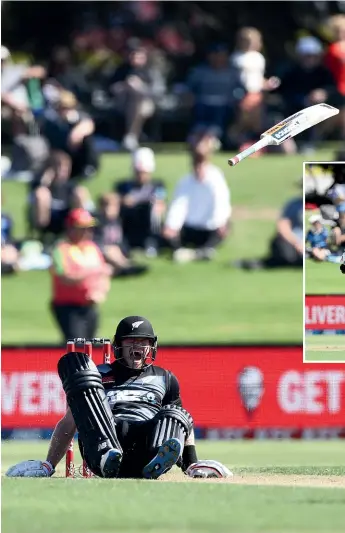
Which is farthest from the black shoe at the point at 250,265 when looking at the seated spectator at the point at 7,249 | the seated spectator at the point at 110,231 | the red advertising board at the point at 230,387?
the red advertising board at the point at 230,387

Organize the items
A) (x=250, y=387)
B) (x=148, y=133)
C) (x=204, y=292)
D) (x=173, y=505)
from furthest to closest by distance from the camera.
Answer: (x=148, y=133), (x=204, y=292), (x=250, y=387), (x=173, y=505)

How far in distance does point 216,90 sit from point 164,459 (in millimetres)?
10581

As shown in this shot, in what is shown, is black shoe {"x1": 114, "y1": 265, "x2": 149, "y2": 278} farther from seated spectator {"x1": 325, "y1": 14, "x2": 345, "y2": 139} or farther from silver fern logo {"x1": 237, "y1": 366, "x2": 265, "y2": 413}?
silver fern logo {"x1": 237, "y1": 366, "x2": 265, "y2": 413}

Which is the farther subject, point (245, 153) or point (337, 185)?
point (337, 185)

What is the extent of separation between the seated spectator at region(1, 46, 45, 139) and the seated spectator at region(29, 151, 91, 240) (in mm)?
1381

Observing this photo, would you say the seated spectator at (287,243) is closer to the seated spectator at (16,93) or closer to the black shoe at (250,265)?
the black shoe at (250,265)

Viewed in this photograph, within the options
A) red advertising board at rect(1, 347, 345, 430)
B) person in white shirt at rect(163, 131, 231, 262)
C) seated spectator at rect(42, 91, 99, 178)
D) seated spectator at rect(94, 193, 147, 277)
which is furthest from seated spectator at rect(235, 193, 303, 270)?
red advertising board at rect(1, 347, 345, 430)

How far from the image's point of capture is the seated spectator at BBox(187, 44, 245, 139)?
19.5 meters

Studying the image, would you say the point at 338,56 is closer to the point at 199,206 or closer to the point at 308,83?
the point at 308,83

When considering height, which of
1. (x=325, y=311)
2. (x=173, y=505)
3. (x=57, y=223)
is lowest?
(x=173, y=505)

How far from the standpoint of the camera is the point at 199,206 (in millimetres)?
18250

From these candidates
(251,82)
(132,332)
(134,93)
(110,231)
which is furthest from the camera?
(134,93)

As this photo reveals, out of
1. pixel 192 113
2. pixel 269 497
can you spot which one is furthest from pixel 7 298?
pixel 269 497

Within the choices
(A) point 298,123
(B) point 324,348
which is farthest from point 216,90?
(B) point 324,348
